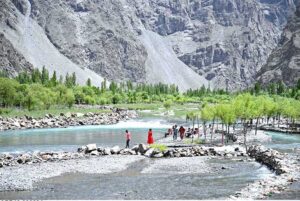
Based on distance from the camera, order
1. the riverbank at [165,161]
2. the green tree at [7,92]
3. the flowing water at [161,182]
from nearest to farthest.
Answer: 1. the flowing water at [161,182]
2. the riverbank at [165,161]
3. the green tree at [7,92]

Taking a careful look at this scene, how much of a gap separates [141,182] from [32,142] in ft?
135

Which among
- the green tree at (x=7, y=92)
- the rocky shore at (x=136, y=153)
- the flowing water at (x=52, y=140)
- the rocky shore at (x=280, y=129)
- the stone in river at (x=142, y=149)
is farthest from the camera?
the green tree at (x=7, y=92)

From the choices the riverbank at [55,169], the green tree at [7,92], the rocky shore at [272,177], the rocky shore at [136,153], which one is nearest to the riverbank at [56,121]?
the green tree at [7,92]

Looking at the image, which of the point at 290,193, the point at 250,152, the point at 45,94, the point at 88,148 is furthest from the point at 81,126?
the point at 290,193

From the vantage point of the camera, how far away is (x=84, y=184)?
39000mm

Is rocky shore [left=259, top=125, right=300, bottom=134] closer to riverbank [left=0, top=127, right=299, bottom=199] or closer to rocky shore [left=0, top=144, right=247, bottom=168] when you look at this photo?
riverbank [left=0, top=127, right=299, bottom=199]

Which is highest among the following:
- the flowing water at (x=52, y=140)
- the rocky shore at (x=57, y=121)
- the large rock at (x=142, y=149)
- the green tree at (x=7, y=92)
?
the green tree at (x=7, y=92)

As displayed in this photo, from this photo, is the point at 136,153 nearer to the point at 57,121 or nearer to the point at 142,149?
the point at 142,149

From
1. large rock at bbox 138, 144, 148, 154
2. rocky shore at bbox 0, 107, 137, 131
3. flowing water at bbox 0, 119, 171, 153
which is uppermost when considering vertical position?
large rock at bbox 138, 144, 148, 154

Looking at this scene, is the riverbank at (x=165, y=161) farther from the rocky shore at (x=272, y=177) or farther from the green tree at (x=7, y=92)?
the green tree at (x=7, y=92)

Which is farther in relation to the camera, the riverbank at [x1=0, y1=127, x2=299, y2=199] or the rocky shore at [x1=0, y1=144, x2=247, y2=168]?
the rocky shore at [x1=0, y1=144, x2=247, y2=168]

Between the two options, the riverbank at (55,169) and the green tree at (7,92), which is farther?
the green tree at (7,92)

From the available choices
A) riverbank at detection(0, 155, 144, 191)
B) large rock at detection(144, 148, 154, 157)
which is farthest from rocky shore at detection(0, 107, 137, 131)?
riverbank at detection(0, 155, 144, 191)

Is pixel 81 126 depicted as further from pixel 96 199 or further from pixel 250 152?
pixel 96 199
